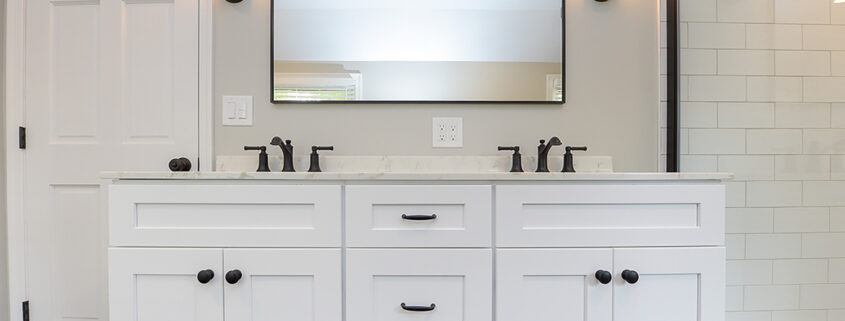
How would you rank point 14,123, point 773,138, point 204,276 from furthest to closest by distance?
point 14,123, point 773,138, point 204,276

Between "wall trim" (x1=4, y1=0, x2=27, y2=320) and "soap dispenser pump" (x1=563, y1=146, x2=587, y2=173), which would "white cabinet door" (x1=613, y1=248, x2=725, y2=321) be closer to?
"soap dispenser pump" (x1=563, y1=146, x2=587, y2=173)

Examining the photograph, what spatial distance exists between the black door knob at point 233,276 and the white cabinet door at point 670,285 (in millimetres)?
988

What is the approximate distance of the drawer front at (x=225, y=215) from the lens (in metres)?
0.96

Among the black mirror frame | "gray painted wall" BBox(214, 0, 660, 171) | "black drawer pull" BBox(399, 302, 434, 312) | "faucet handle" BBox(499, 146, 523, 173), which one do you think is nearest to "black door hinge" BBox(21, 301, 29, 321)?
"gray painted wall" BBox(214, 0, 660, 171)

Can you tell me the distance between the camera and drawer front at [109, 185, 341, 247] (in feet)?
3.14

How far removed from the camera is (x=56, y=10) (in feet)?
4.68

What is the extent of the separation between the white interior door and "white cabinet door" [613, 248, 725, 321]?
1.54 metres

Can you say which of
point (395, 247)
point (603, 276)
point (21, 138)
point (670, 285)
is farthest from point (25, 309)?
point (670, 285)

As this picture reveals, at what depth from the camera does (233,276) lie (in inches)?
36.9

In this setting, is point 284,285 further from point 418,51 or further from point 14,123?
point 14,123

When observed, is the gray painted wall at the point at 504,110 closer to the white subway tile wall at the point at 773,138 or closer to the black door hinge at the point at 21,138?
the white subway tile wall at the point at 773,138

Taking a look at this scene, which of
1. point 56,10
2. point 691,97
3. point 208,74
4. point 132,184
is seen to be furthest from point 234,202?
point 691,97

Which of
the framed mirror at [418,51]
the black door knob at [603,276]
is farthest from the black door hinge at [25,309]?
the black door knob at [603,276]

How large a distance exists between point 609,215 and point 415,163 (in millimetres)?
713
